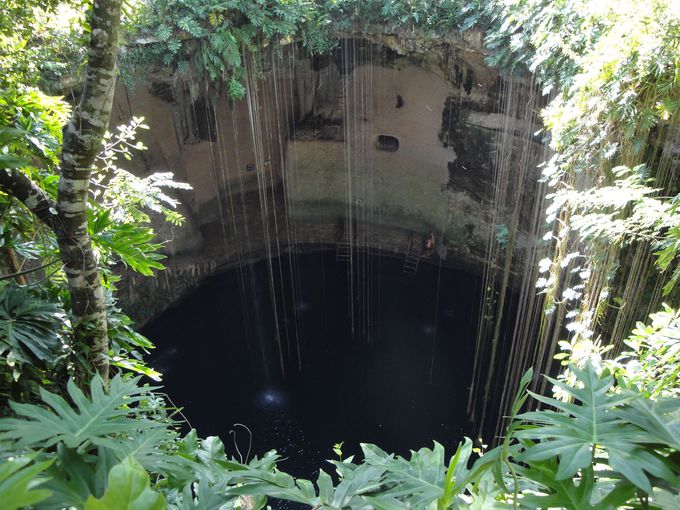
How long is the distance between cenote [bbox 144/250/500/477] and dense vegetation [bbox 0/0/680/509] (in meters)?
2.21

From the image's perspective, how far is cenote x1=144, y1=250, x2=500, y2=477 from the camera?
599 centimetres

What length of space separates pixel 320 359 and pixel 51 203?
5.41 metres

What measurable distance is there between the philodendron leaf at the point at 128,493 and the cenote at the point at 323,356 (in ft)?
15.9

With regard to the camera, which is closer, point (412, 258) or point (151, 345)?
point (151, 345)

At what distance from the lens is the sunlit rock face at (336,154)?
7367 mm

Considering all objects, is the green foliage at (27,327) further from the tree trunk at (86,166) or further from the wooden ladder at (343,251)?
the wooden ladder at (343,251)

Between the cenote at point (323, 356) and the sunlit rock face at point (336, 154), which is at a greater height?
the sunlit rock face at point (336, 154)

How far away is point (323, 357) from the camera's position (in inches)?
281

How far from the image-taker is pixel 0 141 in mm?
1694

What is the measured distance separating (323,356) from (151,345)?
14.8 ft

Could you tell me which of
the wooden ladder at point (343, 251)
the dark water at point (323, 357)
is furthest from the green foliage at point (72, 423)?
the wooden ladder at point (343, 251)

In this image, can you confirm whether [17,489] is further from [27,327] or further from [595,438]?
[27,327]

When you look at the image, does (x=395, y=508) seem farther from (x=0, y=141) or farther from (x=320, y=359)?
(x=320, y=359)

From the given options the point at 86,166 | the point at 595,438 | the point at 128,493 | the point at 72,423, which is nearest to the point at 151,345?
the point at 86,166
